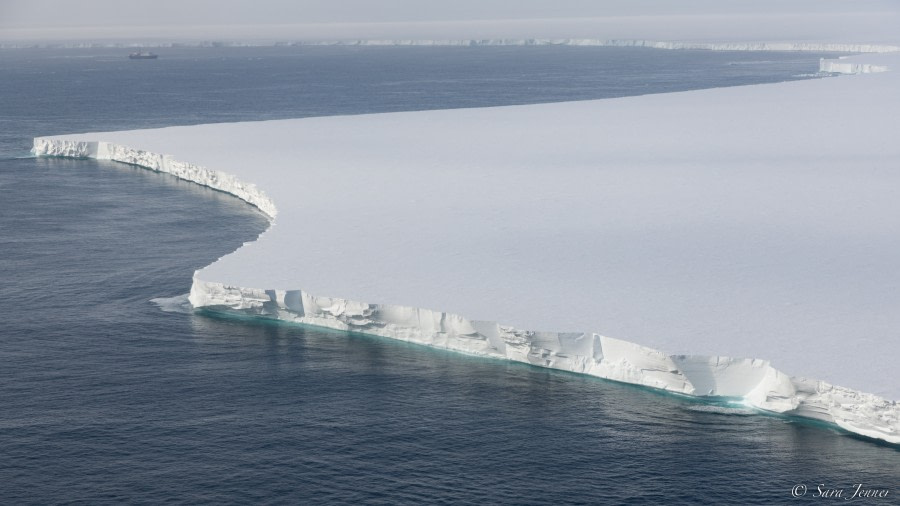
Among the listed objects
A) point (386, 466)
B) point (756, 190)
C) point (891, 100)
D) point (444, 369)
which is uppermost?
point (891, 100)

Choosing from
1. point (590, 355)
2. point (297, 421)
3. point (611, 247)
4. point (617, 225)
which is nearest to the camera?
point (297, 421)

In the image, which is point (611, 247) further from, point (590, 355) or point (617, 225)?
point (590, 355)

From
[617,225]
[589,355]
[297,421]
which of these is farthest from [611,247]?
[297,421]

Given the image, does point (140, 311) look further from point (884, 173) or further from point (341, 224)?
point (884, 173)

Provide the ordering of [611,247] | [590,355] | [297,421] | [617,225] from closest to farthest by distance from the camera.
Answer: [297,421] < [590,355] < [611,247] < [617,225]

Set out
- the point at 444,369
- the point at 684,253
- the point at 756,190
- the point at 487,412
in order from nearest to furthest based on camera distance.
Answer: the point at 487,412, the point at 444,369, the point at 684,253, the point at 756,190

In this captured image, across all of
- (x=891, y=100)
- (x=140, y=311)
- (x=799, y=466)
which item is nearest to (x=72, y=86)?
Result: (x=891, y=100)
